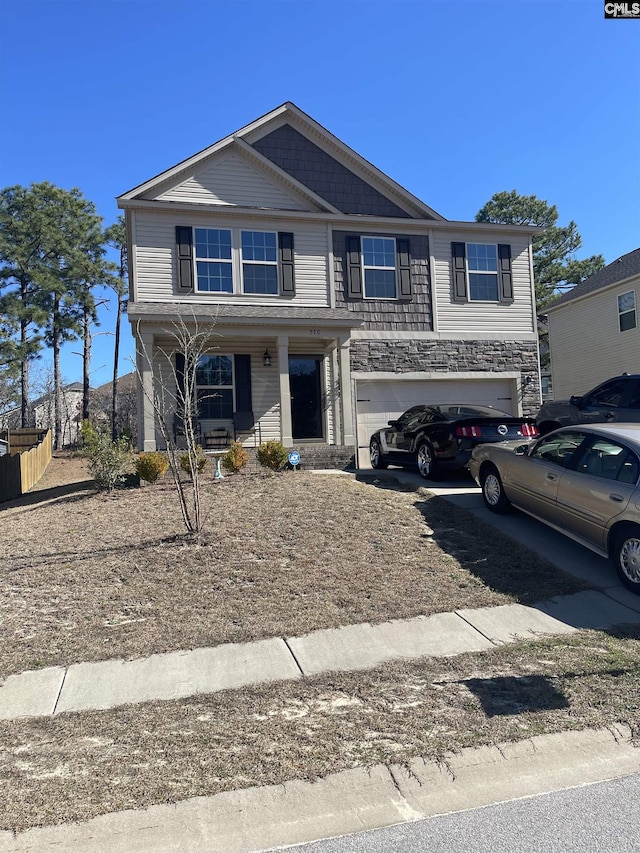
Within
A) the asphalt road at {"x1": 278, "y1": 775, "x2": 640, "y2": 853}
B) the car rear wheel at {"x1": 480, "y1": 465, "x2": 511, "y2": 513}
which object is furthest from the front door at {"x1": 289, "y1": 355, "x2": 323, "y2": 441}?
the asphalt road at {"x1": 278, "y1": 775, "x2": 640, "y2": 853}

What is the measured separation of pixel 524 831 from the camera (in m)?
2.94

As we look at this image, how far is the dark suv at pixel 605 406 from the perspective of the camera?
9.73 meters

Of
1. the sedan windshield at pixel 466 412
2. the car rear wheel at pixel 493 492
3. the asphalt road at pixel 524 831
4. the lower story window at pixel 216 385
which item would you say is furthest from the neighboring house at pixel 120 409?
the asphalt road at pixel 524 831

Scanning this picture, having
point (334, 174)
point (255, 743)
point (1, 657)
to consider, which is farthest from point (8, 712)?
point (334, 174)

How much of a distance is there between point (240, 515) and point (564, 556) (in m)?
4.05

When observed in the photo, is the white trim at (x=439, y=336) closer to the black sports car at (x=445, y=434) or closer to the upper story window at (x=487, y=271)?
the upper story window at (x=487, y=271)

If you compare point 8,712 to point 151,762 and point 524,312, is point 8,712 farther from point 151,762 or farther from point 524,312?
point 524,312

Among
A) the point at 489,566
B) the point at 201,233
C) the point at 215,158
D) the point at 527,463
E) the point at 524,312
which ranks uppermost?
the point at 215,158

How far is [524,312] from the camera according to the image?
17328 mm

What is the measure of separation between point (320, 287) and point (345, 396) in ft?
9.82

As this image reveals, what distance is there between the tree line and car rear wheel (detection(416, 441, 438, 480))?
69.1 feet

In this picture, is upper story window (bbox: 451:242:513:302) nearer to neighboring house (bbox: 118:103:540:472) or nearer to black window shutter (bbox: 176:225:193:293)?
neighboring house (bbox: 118:103:540:472)

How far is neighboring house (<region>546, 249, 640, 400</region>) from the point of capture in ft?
70.8

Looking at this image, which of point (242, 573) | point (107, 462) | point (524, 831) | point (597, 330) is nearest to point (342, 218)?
point (107, 462)
